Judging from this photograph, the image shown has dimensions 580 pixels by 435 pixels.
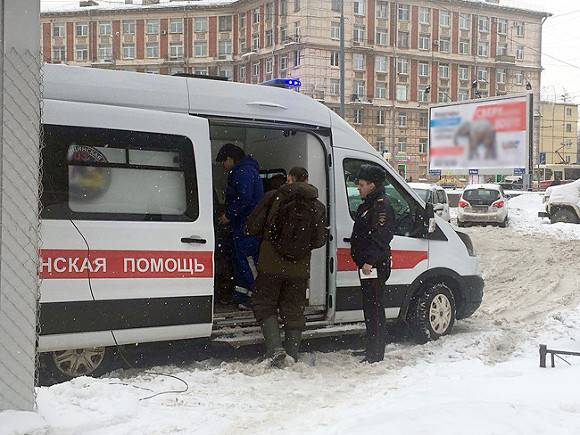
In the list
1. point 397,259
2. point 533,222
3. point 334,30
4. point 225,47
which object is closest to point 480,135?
point 533,222

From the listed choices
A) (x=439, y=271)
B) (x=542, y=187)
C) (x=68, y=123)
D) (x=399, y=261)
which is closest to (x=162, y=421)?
(x=68, y=123)

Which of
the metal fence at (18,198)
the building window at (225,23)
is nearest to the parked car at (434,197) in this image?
the metal fence at (18,198)

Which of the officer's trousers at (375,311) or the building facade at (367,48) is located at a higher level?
the building facade at (367,48)

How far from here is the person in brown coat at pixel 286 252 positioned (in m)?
5.96

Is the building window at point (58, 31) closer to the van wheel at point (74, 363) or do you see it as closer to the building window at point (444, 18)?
the building window at point (444, 18)

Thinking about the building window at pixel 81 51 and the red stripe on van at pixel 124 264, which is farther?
the building window at pixel 81 51

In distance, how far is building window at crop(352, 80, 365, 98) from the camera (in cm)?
6488

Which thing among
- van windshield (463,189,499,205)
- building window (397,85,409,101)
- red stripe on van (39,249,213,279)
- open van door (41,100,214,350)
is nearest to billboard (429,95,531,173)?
van windshield (463,189,499,205)

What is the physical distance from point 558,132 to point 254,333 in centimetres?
8675

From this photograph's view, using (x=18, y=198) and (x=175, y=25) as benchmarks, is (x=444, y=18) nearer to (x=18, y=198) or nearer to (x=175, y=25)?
(x=175, y=25)

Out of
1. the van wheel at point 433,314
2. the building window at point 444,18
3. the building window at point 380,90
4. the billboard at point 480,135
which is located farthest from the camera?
the building window at point 444,18

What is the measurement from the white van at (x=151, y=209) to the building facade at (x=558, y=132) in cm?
8059

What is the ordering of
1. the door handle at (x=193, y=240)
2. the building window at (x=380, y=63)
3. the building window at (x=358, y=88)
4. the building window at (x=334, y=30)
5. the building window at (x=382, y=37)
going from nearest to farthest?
the door handle at (x=193, y=240), the building window at (x=334, y=30), the building window at (x=358, y=88), the building window at (x=382, y=37), the building window at (x=380, y=63)

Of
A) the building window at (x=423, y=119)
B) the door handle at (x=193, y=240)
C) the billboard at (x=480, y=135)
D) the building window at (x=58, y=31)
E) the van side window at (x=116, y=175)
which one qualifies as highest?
the building window at (x=58, y=31)
